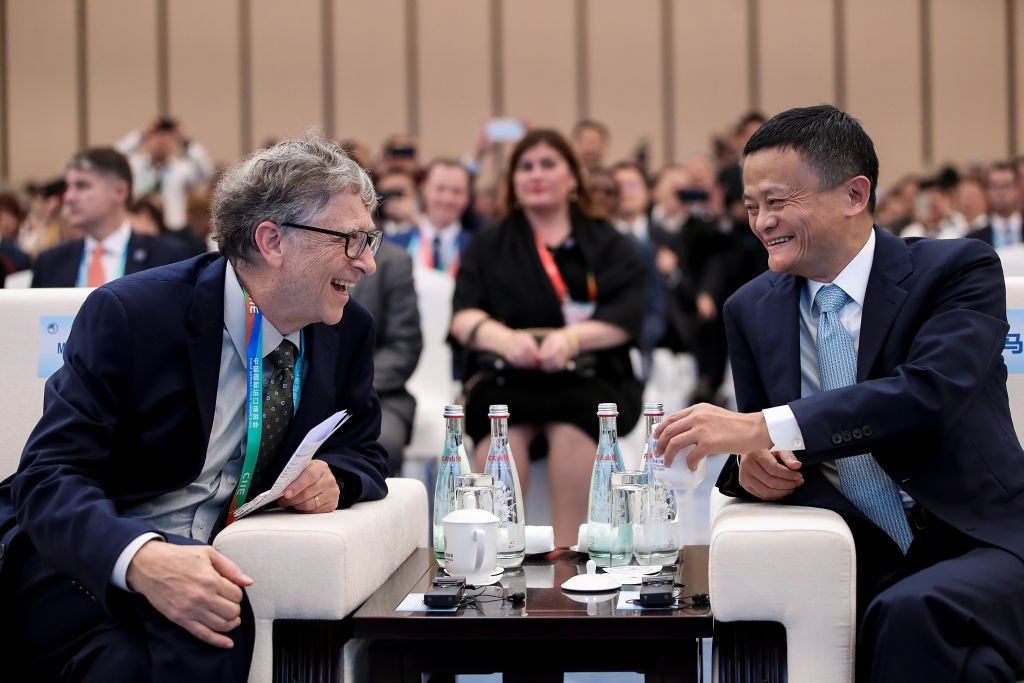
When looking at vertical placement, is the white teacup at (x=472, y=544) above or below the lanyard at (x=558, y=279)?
below

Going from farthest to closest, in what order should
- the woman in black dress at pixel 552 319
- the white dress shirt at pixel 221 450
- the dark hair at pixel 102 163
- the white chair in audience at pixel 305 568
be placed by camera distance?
1. the dark hair at pixel 102 163
2. the woman in black dress at pixel 552 319
3. the white dress shirt at pixel 221 450
4. the white chair in audience at pixel 305 568

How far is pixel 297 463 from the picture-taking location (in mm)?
1822

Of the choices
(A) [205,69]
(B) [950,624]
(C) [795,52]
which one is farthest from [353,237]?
(C) [795,52]

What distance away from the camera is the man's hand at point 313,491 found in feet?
6.28

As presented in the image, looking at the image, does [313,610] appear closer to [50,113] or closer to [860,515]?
[860,515]

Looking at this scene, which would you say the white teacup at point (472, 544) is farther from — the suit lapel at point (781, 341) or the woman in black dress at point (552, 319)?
the woman in black dress at point (552, 319)

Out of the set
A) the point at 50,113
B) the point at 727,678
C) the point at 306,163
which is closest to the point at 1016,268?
the point at 727,678

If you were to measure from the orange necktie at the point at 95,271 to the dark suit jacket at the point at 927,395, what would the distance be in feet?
10.00

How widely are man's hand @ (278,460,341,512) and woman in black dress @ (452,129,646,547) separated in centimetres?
140

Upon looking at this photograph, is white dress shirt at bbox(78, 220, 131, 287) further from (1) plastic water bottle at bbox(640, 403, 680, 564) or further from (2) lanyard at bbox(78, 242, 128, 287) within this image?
(1) plastic water bottle at bbox(640, 403, 680, 564)

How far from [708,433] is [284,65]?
376 inches


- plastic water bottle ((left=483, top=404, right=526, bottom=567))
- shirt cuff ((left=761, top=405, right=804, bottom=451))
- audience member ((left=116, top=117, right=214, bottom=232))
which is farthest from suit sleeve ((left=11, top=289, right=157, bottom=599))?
audience member ((left=116, top=117, right=214, bottom=232))

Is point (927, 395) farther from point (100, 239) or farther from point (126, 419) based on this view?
point (100, 239)

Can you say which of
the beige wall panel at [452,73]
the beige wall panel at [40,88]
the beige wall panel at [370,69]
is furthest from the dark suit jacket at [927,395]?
the beige wall panel at [40,88]
